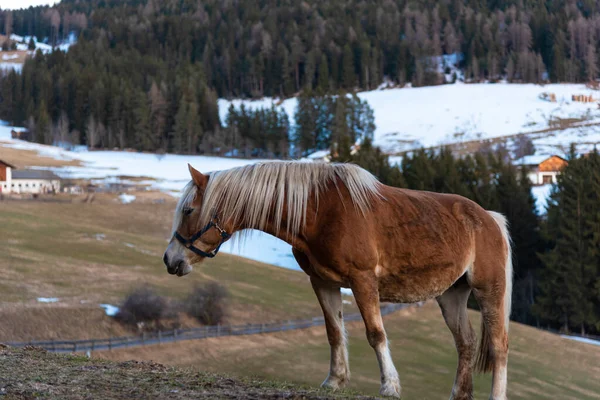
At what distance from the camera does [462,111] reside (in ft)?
399

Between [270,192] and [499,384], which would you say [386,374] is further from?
[270,192]

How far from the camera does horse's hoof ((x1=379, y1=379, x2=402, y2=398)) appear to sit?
23.6 feet

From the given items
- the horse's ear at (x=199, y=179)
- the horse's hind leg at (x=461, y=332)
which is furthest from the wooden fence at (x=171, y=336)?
the horse's hind leg at (x=461, y=332)

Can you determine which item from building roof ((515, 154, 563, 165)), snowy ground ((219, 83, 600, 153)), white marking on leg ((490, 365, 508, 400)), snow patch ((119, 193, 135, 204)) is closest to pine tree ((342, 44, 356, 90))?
snowy ground ((219, 83, 600, 153))

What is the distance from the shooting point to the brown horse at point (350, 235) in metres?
7.31

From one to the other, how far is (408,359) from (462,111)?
321 feet

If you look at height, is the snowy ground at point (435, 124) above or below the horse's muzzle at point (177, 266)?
above

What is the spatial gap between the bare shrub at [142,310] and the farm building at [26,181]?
4238cm

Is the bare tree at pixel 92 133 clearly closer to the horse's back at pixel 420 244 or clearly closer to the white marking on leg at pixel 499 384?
the horse's back at pixel 420 244

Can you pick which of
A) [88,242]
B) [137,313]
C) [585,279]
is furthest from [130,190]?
[585,279]

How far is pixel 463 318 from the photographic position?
8516 mm

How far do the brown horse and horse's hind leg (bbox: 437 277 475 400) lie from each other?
0.16 meters

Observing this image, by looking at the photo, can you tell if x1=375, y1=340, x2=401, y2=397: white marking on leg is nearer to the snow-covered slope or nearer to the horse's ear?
the horse's ear

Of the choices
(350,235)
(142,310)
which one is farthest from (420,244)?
(142,310)
